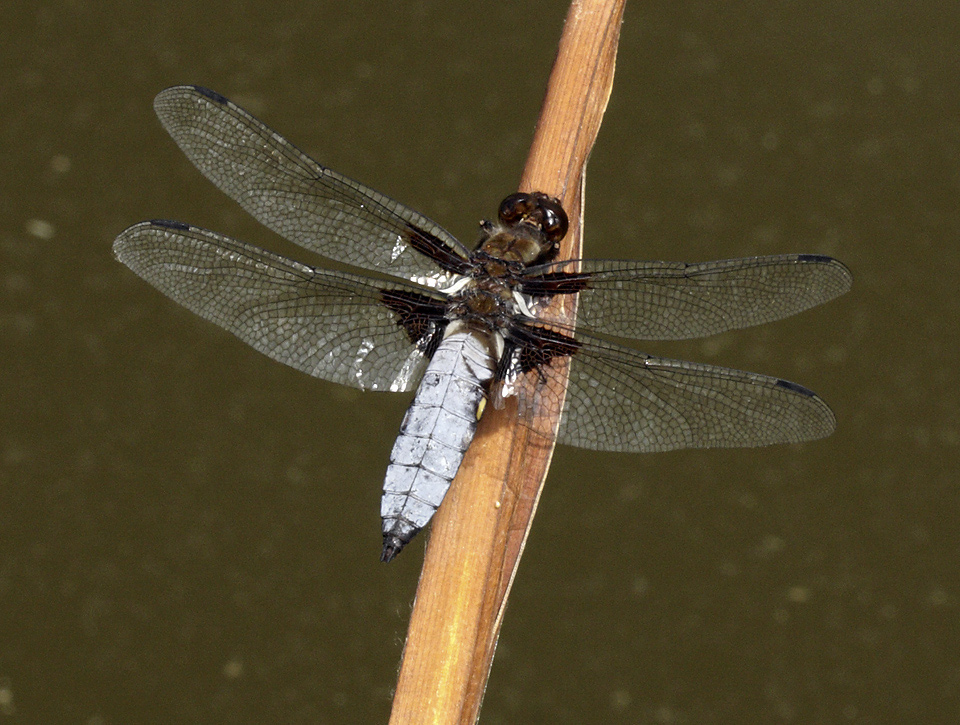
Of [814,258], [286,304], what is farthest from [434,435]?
[814,258]

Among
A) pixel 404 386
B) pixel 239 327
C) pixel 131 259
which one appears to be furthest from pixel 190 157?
pixel 404 386

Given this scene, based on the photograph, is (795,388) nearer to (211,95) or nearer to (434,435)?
(434,435)

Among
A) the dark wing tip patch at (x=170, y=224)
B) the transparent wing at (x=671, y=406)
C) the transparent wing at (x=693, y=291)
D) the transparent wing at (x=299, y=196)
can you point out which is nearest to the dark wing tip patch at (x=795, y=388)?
the transparent wing at (x=671, y=406)

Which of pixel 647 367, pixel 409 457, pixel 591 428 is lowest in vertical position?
pixel 409 457

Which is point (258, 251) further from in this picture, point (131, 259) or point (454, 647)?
point (454, 647)

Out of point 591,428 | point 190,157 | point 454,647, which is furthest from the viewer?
point 190,157

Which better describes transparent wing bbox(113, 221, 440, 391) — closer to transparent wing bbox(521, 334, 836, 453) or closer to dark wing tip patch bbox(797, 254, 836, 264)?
transparent wing bbox(521, 334, 836, 453)
